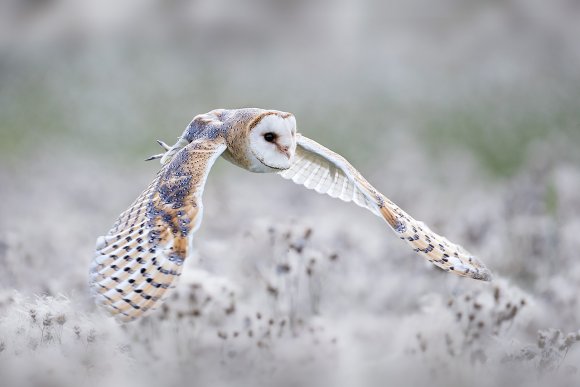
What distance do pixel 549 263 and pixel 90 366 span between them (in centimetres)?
217

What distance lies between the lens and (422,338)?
8.56 ft

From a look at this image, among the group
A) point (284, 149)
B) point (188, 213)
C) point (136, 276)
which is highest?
point (284, 149)

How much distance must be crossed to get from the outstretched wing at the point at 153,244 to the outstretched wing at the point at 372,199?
379 millimetres

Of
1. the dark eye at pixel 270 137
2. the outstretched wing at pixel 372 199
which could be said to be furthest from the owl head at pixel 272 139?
the outstretched wing at pixel 372 199

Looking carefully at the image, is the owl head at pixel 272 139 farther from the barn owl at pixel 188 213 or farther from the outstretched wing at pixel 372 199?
the outstretched wing at pixel 372 199

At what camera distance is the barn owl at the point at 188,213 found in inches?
62.0

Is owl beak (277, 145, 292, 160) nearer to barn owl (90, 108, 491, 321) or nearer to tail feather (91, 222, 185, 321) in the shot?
barn owl (90, 108, 491, 321)

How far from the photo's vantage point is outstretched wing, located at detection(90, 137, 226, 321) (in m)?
1.57

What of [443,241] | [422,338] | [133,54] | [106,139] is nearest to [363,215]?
[422,338]

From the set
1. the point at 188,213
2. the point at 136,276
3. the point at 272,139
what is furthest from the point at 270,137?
the point at 136,276

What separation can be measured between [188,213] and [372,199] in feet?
1.64

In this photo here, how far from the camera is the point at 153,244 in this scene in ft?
5.28

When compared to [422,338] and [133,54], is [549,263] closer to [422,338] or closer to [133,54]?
[422,338]

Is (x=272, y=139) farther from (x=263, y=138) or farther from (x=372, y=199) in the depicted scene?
(x=372, y=199)
